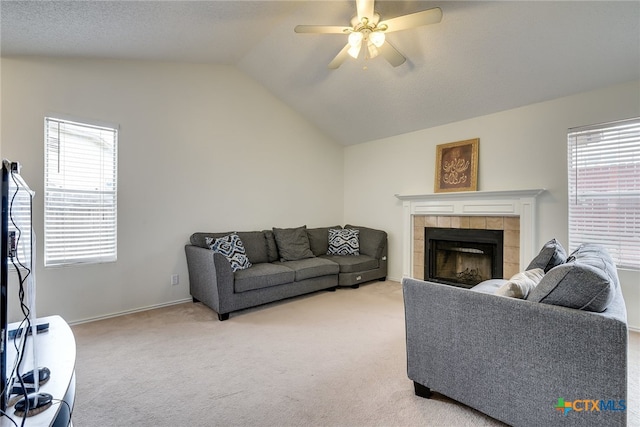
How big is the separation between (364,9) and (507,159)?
2581 mm

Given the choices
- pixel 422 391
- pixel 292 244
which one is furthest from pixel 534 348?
pixel 292 244

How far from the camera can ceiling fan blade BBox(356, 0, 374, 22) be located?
215 cm

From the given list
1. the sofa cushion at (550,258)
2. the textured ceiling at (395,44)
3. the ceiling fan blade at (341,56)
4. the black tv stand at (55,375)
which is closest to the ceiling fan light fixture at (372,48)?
the ceiling fan blade at (341,56)

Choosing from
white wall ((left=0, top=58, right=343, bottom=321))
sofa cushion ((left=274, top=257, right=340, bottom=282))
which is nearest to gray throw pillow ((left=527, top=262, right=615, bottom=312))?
sofa cushion ((left=274, top=257, right=340, bottom=282))

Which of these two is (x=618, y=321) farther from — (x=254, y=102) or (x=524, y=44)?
(x=254, y=102)

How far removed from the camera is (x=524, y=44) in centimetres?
270

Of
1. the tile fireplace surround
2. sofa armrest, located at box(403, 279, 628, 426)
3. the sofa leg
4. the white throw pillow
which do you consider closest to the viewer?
sofa armrest, located at box(403, 279, 628, 426)

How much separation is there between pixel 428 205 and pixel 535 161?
53.2 inches

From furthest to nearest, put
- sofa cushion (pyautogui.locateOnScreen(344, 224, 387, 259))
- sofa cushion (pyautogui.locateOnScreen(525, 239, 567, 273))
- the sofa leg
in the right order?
sofa cushion (pyautogui.locateOnScreen(344, 224, 387, 259)) → sofa cushion (pyautogui.locateOnScreen(525, 239, 567, 273)) → the sofa leg

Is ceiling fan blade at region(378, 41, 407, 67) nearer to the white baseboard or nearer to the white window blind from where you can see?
the white window blind

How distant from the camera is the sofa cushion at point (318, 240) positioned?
4.66m

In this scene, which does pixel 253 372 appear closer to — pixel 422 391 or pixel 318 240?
pixel 422 391

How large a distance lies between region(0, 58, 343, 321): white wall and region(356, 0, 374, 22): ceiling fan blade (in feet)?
7.79

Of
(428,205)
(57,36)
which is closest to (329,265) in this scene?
(428,205)
